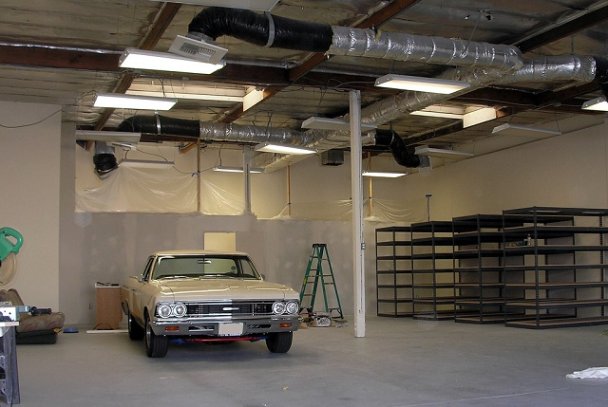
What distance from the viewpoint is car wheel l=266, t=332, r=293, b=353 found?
881 cm

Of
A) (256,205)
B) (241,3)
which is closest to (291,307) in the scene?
(241,3)

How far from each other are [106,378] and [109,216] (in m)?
7.35

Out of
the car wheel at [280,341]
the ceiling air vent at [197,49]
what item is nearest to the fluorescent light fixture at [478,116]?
the car wheel at [280,341]

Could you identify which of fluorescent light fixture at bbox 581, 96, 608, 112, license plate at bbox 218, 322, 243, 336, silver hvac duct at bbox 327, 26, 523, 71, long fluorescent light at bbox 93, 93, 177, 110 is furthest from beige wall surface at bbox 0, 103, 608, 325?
silver hvac duct at bbox 327, 26, 523, 71

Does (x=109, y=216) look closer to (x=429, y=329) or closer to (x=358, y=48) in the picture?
(x=429, y=329)

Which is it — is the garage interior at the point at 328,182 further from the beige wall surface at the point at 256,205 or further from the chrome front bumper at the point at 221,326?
the chrome front bumper at the point at 221,326

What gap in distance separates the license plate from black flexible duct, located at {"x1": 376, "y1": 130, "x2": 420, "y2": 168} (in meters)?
7.23

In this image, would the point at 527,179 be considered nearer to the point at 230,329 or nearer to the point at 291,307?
the point at 291,307

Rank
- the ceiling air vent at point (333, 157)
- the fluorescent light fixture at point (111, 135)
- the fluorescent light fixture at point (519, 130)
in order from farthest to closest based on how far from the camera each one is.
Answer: the ceiling air vent at point (333, 157)
the fluorescent light fixture at point (519, 130)
the fluorescent light fixture at point (111, 135)

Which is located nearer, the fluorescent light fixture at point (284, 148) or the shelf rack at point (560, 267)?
the shelf rack at point (560, 267)

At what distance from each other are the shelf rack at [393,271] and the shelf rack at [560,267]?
98.4 inches

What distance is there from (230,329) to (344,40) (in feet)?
11.7

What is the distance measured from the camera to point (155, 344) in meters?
8.47

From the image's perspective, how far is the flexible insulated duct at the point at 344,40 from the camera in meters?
7.14
